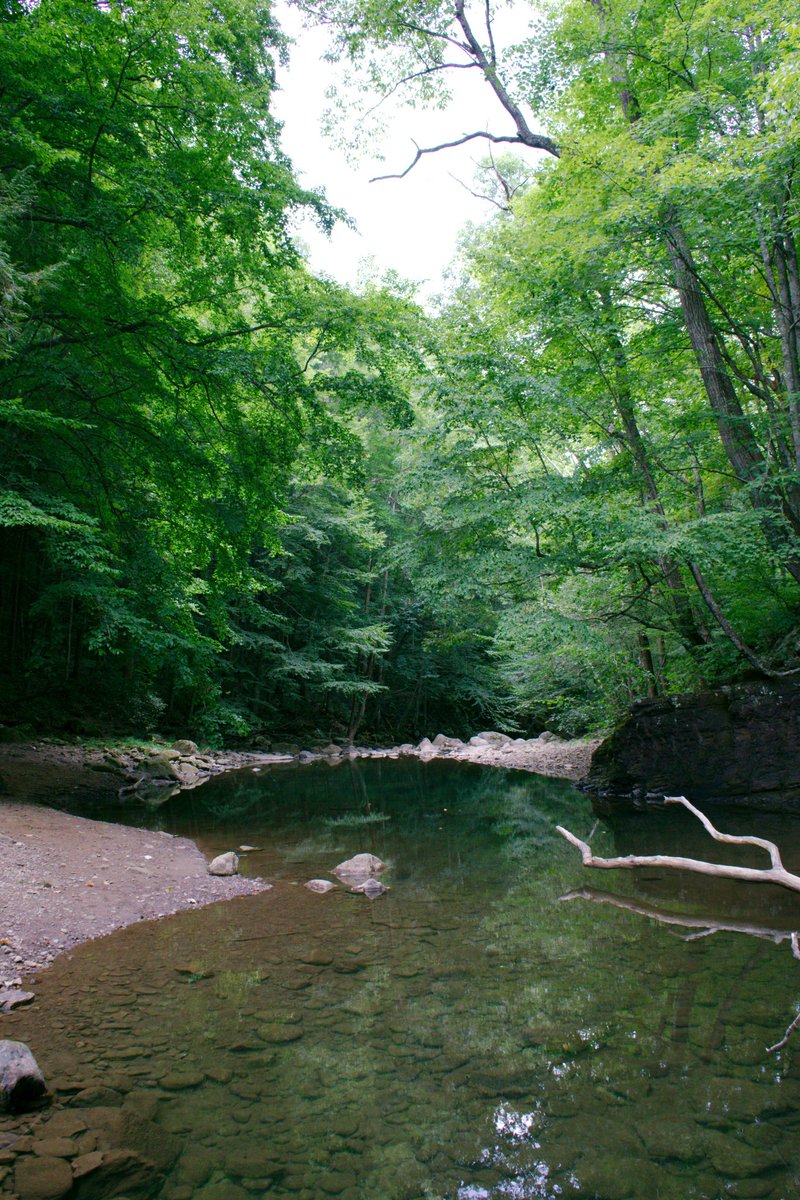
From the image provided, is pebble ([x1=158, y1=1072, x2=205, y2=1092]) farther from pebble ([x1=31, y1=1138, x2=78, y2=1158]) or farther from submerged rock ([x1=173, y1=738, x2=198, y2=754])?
submerged rock ([x1=173, y1=738, x2=198, y2=754])

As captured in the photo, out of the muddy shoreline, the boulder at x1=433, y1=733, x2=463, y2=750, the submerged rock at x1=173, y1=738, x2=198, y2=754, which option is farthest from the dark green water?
the boulder at x1=433, y1=733, x2=463, y2=750

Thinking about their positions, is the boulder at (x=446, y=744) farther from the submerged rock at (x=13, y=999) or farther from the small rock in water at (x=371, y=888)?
A: the submerged rock at (x=13, y=999)

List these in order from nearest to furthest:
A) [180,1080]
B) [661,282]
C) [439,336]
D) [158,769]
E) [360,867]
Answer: [180,1080]
[360,867]
[661,282]
[439,336]
[158,769]

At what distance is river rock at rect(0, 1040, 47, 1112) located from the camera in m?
2.48

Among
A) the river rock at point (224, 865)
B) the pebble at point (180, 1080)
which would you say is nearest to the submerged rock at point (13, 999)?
the pebble at point (180, 1080)

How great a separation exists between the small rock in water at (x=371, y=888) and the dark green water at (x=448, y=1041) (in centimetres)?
19

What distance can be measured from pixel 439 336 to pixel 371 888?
8633mm

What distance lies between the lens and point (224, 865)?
6246 millimetres

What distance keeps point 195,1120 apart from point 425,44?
15543 millimetres

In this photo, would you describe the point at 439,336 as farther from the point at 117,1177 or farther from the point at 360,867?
the point at 117,1177

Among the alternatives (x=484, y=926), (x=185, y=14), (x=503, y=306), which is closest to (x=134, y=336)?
(x=185, y=14)

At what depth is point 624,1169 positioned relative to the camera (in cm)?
236

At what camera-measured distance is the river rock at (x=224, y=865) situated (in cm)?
616

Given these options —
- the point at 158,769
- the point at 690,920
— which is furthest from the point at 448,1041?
the point at 158,769
